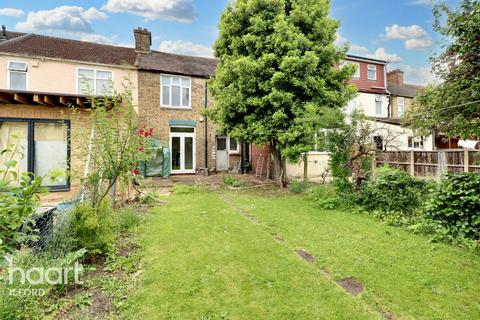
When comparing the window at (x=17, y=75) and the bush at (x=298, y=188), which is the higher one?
the window at (x=17, y=75)

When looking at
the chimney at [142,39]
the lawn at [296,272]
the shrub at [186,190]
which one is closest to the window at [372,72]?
the chimney at [142,39]

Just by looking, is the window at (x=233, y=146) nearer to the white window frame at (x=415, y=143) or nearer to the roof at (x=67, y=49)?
the roof at (x=67, y=49)

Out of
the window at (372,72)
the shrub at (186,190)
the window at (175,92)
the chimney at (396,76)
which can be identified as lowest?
the shrub at (186,190)

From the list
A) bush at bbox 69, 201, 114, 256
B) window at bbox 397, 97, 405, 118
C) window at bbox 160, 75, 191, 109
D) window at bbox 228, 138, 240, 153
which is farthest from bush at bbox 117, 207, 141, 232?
window at bbox 397, 97, 405, 118

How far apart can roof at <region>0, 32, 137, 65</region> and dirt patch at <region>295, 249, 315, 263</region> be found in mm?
13016

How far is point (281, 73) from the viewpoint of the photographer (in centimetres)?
969

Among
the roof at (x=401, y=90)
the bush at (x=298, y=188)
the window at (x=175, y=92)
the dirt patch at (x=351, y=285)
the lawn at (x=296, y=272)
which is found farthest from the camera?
the roof at (x=401, y=90)

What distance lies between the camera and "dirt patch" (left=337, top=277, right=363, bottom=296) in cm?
348

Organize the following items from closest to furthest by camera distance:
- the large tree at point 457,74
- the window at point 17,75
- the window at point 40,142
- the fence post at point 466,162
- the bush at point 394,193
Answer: the large tree at point 457,74 < the bush at point 394,193 < the fence post at point 466,162 < the window at point 40,142 < the window at point 17,75

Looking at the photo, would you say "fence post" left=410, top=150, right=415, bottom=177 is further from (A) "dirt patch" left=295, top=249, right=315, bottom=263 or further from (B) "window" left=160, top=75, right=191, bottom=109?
(B) "window" left=160, top=75, right=191, bottom=109

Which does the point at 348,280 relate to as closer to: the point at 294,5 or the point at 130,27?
the point at 294,5

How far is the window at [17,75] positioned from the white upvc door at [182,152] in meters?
7.87

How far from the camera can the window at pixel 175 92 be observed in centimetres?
1622

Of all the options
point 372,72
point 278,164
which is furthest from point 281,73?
point 372,72
